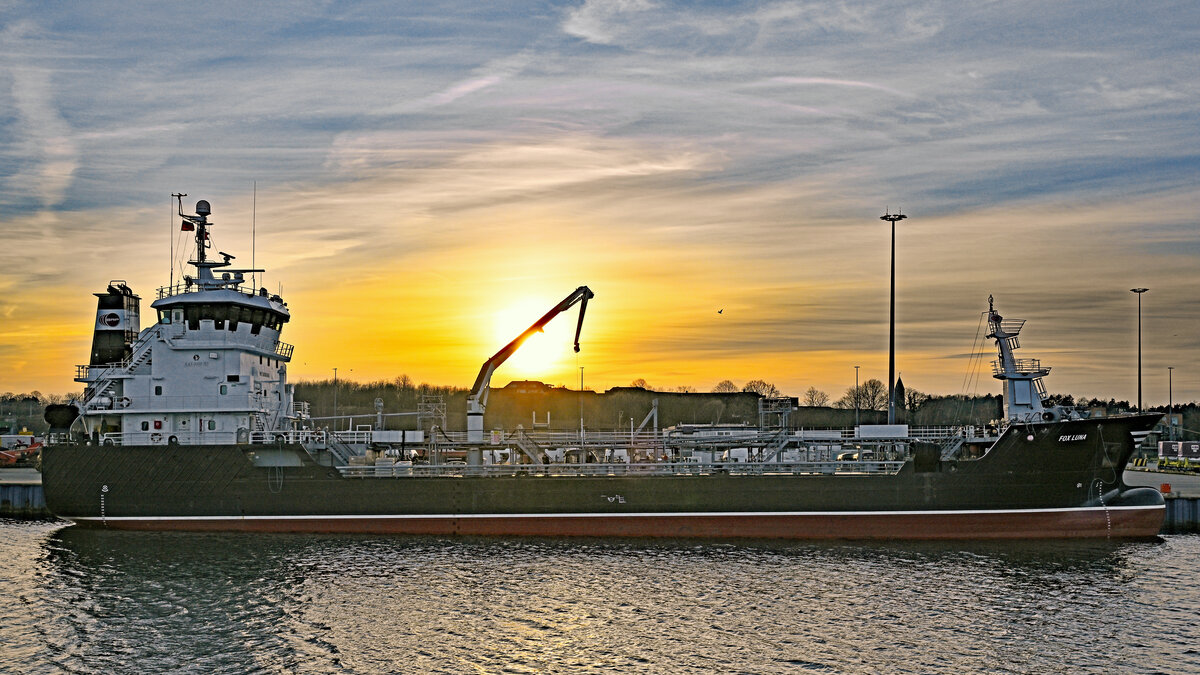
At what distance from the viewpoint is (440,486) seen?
36625 millimetres

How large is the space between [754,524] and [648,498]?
427cm

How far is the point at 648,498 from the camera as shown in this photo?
3575 cm

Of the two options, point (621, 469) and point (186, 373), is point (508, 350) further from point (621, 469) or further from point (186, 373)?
point (186, 373)

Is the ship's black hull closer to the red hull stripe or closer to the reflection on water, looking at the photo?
the red hull stripe

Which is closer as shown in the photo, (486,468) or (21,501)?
(486,468)

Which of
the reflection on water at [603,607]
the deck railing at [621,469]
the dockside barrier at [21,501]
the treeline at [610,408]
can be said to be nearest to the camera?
the reflection on water at [603,607]

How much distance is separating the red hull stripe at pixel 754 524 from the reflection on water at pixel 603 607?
120 cm

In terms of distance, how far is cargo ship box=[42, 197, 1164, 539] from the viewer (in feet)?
113

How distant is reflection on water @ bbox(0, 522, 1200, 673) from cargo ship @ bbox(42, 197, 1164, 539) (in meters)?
1.66

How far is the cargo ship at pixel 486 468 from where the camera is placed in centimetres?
3444

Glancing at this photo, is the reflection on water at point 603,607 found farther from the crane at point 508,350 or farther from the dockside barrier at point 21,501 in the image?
the dockside barrier at point 21,501

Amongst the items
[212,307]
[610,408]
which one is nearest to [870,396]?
[610,408]

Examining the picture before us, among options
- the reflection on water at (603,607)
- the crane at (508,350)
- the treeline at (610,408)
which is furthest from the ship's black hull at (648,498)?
the treeline at (610,408)

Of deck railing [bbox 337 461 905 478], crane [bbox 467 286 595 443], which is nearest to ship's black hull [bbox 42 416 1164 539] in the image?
deck railing [bbox 337 461 905 478]
